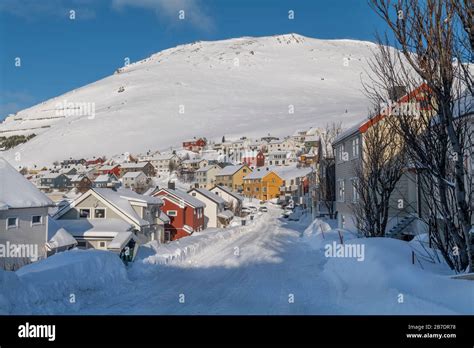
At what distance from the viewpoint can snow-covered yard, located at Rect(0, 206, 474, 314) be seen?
30.8ft

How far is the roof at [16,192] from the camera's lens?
23.5 metres

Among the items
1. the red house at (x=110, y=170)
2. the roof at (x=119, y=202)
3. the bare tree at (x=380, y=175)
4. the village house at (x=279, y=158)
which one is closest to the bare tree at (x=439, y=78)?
the bare tree at (x=380, y=175)

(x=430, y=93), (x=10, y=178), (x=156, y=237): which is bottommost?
(x=156, y=237)

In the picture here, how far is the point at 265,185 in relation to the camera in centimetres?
10650

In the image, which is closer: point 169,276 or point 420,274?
point 420,274

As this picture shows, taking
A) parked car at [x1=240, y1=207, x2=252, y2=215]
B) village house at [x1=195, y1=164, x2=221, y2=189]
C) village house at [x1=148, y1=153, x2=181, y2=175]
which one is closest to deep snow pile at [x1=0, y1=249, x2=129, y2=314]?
parked car at [x1=240, y1=207, x2=252, y2=215]

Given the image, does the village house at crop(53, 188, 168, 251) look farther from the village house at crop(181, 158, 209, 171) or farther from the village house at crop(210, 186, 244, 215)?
the village house at crop(181, 158, 209, 171)

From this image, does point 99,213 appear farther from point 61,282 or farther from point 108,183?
point 61,282

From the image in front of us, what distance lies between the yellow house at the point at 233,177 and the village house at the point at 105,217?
73900mm

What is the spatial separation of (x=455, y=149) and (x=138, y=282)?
10.5 meters
